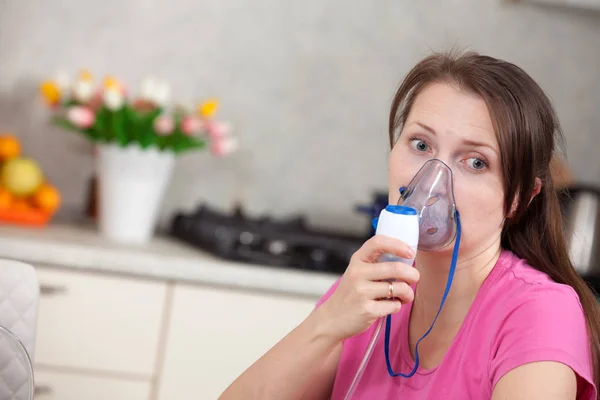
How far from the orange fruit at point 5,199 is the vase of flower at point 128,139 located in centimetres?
26

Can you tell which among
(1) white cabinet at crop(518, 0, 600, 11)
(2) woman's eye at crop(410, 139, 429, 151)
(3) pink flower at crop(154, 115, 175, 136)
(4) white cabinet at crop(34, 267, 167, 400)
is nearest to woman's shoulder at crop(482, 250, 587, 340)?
(2) woman's eye at crop(410, 139, 429, 151)

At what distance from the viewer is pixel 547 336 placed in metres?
1.15

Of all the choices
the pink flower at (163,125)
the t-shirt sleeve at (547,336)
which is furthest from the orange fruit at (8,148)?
the t-shirt sleeve at (547,336)

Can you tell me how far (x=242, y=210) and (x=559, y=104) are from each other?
46.8 inches

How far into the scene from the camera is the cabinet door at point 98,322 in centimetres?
226

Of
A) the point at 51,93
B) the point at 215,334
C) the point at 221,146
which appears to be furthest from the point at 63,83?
the point at 215,334

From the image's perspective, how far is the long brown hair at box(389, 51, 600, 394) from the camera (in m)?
1.25

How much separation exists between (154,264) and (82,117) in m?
0.48

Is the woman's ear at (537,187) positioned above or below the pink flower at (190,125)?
above

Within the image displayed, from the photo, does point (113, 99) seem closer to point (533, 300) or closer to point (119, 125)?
point (119, 125)

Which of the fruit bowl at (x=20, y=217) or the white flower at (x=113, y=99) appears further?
the fruit bowl at (x=20, y=217)

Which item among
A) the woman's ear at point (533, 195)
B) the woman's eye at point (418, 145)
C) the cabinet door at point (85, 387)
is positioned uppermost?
the woman's eye at point (418, 145)

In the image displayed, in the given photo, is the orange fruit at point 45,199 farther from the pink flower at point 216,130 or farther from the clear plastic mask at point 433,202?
the clear plastic mask at point 433,202

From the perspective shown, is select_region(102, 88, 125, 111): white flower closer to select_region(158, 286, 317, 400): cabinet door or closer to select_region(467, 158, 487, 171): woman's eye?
select_region(158, 286, 317, 400): cabinet door
